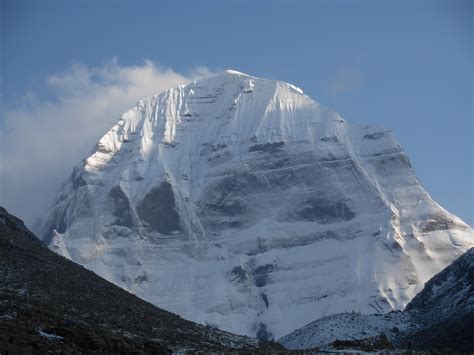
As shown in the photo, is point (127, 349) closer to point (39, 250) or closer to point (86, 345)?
point (86, 345)

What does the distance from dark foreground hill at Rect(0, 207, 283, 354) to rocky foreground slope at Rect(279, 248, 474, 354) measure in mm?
24663

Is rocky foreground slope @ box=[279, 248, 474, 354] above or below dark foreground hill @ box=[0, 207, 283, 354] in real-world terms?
above

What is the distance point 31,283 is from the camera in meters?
116

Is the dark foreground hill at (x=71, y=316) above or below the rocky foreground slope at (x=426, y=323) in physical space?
below

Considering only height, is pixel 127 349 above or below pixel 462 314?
below

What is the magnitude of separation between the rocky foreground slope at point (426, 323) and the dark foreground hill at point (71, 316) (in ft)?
80.9

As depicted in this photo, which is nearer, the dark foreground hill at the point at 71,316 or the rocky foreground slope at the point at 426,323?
the dark foreground hill at the point at 71,316

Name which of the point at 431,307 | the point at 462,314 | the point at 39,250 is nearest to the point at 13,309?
the point at 39,250

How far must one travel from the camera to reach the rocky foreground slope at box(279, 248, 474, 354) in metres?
141

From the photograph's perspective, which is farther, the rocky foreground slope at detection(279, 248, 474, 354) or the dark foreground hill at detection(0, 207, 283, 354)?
the rocky foreground slope at detection(279, 248, 474, 354)

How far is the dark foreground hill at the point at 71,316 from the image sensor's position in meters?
92.3

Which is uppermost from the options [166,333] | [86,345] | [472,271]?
[472,271]

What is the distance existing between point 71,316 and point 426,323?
201ft

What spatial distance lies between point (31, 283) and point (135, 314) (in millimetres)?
10054
